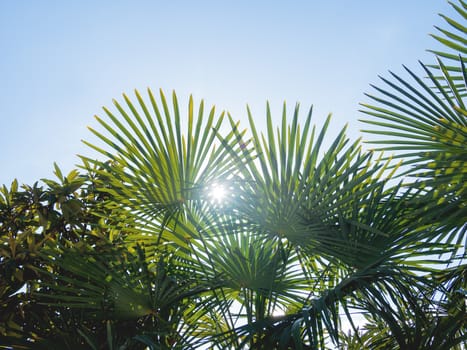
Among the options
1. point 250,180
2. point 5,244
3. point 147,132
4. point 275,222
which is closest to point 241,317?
point 275,222

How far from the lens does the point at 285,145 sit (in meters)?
3.04

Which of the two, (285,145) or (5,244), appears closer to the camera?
(285,145)

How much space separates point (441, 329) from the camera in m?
2.76

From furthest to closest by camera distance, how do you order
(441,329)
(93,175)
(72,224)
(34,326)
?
(93,175) → (72,224) → (34,326) → (441,329)

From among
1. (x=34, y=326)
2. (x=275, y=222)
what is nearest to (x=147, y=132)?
(x=275, y=222)

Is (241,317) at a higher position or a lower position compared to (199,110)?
lower

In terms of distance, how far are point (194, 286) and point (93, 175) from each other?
1713 mm

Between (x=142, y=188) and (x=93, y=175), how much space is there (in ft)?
4.15

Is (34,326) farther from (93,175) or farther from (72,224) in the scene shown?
(93,175)

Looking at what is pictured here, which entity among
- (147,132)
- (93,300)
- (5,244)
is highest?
(147,132)

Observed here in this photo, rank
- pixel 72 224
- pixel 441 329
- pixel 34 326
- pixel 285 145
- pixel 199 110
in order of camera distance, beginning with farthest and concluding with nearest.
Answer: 1. pixel 72 224
2. pixel 34 326
3. pixel 199 110
4. pixel 285 145
5. pixel 441 329

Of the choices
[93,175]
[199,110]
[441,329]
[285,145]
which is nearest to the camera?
[441,329]

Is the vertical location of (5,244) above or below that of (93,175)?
below

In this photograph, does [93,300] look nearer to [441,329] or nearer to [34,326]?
[34,326]
